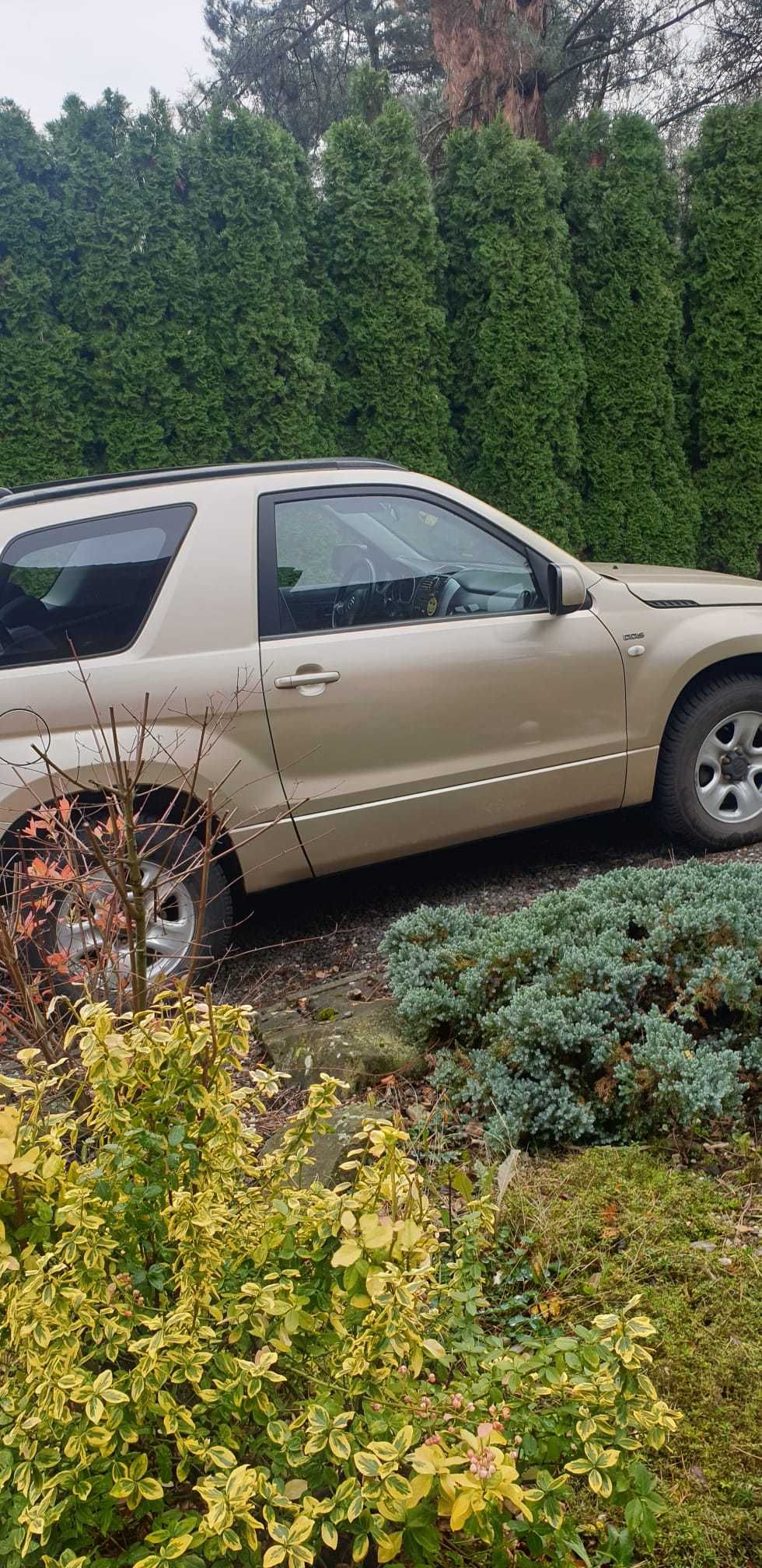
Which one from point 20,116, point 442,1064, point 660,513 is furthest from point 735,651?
point 20,116

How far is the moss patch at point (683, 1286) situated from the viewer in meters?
1.85

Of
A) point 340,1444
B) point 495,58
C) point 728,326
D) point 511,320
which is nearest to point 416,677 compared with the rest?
point 340,1444

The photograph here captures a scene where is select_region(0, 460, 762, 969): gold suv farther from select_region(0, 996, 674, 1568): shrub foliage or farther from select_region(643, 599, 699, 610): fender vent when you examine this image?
select_region(0, 996, 674, 1568): shrub foliage

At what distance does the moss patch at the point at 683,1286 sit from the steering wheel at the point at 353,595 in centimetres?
224

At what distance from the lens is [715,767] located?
16.8ft

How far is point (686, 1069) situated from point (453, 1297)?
125 cm

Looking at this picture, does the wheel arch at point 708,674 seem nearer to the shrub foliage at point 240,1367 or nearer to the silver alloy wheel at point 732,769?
the silver alloy wheel at point 732,769

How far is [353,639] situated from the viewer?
4.31m

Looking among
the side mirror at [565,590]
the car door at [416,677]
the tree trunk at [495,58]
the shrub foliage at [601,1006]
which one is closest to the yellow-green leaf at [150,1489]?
the shrub foliage at [601,1006]

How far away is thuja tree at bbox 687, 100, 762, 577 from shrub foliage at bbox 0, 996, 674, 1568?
9.52 meters

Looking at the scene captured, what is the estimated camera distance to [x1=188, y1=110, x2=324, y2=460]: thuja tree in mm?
8344

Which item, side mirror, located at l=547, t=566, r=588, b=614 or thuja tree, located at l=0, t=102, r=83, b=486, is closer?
side mirror, located at l=547, t=566, r=588, b=614

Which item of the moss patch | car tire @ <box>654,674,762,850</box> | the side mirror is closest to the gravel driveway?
car tire @ <box>654,674,762,850</box>

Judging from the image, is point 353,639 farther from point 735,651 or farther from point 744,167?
point 744,167
